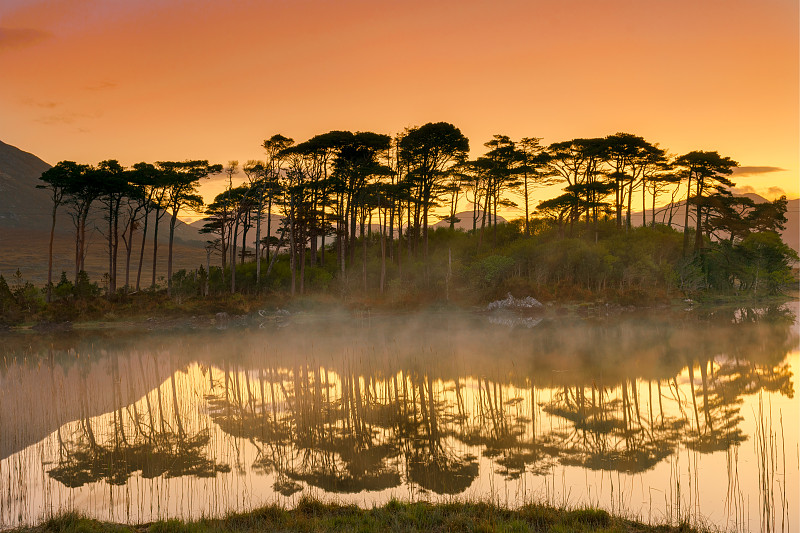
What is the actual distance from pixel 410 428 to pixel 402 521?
4.92m

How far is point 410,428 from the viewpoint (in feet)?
37.8

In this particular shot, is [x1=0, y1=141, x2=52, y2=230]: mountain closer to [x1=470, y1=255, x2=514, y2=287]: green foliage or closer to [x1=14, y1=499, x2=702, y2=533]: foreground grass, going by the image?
[x1=470, y1=255, x2=514, y2=287]: green foliage

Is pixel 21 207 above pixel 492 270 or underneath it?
above

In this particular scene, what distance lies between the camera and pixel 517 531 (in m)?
6.18

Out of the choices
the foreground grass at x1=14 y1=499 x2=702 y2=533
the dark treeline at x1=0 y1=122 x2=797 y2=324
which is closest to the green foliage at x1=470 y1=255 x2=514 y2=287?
the dark treeline at x1=0 y1=122 x2=797 y2=324

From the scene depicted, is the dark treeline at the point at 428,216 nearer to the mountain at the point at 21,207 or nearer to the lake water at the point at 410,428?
the lake water at the point at 410,428

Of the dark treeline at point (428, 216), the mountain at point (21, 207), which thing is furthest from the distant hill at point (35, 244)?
the dark treeline at point (428, 216)

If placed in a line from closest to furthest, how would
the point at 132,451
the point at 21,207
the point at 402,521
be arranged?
the point at 402,521 < the point at 132,451 < the point at 21,207

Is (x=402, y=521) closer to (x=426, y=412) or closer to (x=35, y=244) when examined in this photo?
(x=426, y=412)

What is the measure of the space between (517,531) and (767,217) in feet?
243

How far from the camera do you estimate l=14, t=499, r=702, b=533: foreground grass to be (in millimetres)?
6355

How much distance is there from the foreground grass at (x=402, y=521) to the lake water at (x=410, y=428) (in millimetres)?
474

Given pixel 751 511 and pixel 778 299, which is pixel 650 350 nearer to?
pixel 751 511

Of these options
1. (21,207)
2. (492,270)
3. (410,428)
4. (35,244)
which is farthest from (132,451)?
(21,207)
